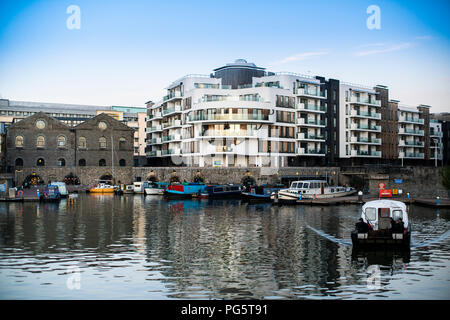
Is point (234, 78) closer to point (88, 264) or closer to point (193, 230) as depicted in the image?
point (193, 230)

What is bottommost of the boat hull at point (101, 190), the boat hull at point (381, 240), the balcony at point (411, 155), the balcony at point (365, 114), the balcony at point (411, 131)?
the boat hull at point (381, 240)

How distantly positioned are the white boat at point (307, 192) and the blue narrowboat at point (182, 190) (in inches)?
590

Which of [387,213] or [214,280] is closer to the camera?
[214,280]

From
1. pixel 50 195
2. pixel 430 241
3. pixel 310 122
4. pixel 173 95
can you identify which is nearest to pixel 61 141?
pixel 173 95

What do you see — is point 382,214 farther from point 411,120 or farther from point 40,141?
point 411,120

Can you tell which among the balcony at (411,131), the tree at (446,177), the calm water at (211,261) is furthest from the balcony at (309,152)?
the calm water at (211,261)

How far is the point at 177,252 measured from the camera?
89.0 feet

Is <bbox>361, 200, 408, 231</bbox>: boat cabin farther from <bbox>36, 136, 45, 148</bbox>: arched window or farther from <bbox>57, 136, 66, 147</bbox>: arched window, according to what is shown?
<bbox>36, 136, 45, 148</bbox>: arched window

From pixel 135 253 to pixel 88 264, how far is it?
3596 mm

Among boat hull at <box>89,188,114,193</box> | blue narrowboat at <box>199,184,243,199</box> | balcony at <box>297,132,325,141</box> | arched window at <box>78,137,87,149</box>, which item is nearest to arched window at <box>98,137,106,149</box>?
arched window at <box>78,137,87,149</box>

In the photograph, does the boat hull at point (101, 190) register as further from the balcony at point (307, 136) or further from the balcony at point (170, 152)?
the balcony at point (307, 136)

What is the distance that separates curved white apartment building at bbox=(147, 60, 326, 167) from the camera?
86438mm

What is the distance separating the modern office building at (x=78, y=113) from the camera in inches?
5502

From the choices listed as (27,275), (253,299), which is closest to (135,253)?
(27,275)
